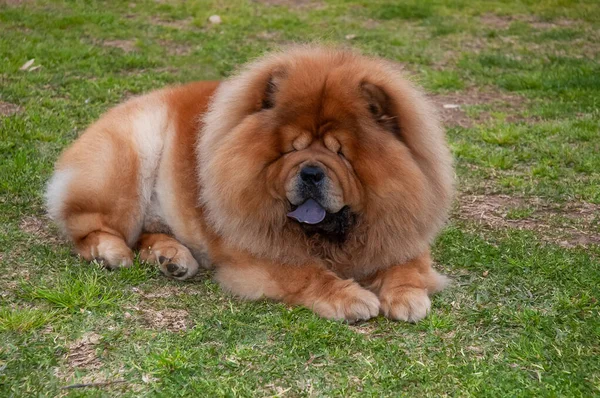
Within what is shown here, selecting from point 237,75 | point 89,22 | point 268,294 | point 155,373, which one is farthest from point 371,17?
point 155,373

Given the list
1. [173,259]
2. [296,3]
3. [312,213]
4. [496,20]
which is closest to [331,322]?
[312,213]

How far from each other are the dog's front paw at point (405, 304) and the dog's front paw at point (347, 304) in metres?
0.06

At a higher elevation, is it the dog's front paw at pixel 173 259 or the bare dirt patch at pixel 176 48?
the dog's front paw at pixel 173 259

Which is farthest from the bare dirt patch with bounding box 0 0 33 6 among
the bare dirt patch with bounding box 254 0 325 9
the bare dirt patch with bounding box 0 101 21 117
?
the bare dirt patch with bounding box 0 101 21 117

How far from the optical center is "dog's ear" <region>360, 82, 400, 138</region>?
293 centimetres

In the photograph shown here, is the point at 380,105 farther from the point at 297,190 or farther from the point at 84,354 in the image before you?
the point at 84,354

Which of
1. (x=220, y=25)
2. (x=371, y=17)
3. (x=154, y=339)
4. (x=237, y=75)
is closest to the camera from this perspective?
(x=154, y=339)

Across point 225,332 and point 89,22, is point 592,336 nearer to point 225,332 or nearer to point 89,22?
point 225,332

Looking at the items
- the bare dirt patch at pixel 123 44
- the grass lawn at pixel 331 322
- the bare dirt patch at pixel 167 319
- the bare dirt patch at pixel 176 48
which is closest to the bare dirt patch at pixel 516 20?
the grass lawn at pixel 331 322

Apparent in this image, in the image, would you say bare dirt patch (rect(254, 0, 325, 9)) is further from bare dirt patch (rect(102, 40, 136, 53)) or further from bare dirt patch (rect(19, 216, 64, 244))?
bare dirt patch (rect(19, 216, 64, 244))

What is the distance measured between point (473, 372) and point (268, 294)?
968mm

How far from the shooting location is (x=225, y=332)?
109 inches

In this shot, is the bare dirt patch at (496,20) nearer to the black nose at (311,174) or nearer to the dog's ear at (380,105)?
the dog's ear at (380,105)

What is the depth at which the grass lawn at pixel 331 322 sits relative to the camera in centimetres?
246
